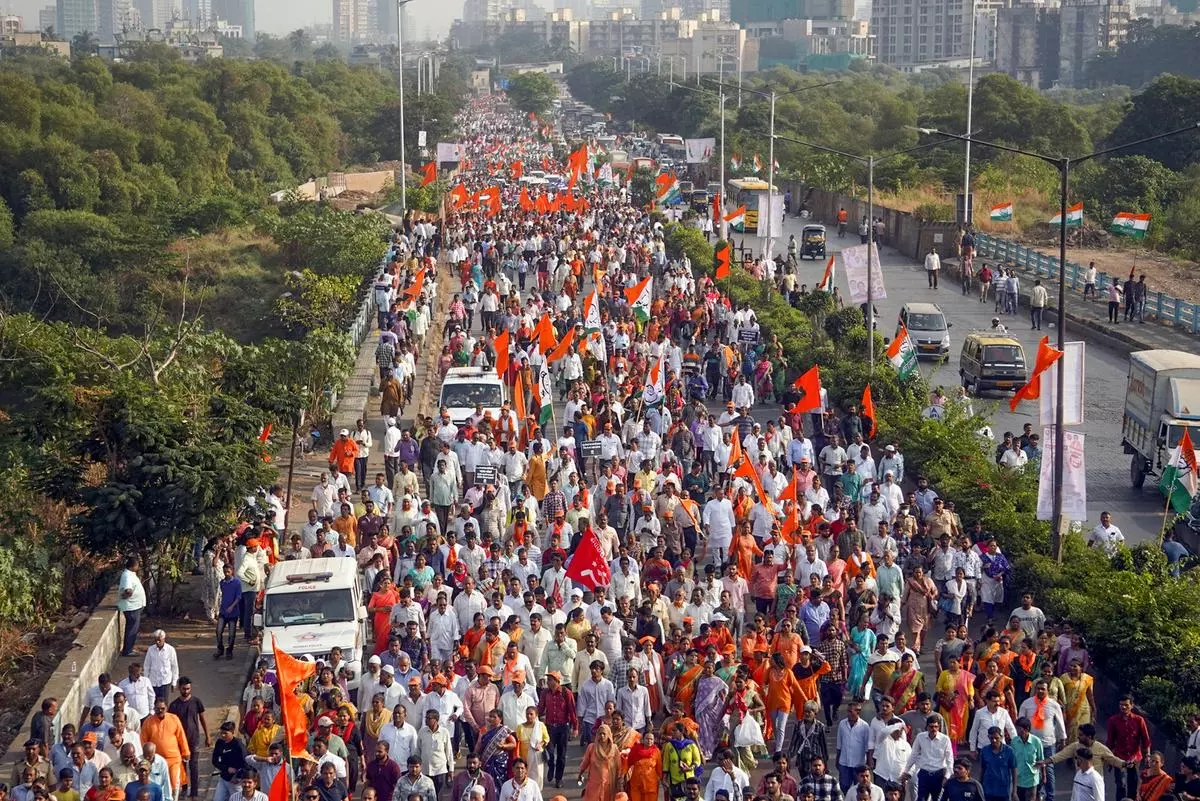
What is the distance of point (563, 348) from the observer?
85.0ft

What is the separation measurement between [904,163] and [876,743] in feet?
195

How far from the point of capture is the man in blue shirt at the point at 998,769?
1181 centimetres

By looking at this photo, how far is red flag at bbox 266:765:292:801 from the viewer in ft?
36.0

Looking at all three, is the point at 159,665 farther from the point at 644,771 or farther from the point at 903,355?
the point at 903,355

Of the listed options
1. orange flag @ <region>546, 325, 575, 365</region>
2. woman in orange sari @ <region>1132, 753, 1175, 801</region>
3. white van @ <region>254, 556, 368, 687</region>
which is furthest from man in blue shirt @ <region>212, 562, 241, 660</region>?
orange flag @ <region>546, 325, 575, 365</region>

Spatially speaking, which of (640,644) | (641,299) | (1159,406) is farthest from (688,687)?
(641,299)

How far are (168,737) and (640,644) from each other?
3.69m

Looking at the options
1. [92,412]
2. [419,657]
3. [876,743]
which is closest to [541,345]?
[92,412]

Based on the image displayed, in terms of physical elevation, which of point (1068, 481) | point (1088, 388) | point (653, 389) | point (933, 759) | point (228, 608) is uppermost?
point (1068, 481)

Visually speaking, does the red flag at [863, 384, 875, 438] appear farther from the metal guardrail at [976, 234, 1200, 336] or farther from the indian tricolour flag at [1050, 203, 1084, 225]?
the indian tricolour flag at [1050, 203, 1084, 225]

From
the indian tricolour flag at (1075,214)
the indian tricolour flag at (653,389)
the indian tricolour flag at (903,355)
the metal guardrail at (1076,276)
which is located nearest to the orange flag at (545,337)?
the indian tricolour flag at (653,389)

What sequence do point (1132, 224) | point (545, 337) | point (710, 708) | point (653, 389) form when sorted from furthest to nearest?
point (1132, 224) → point (545, 337) → point (653, 389) → point (710, 708)

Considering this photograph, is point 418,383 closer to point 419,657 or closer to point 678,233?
point 419,657

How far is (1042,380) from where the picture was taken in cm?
1828
